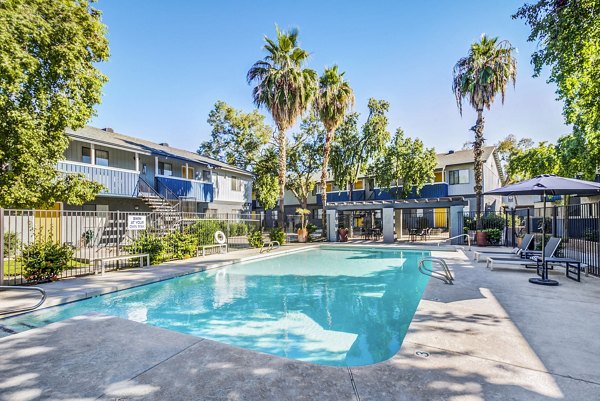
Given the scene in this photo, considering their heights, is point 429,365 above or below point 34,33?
below

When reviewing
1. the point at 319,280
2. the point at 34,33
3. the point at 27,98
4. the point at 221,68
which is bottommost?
the point at 319,280

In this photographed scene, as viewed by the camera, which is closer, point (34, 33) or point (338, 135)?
point (34, 33)

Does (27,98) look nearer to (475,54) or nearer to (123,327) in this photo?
(123,327)

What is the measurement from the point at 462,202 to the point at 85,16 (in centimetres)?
2107

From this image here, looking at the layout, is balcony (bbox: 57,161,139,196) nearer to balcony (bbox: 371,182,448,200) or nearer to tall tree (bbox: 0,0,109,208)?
tall tree (bbox: 0,0,109,208)

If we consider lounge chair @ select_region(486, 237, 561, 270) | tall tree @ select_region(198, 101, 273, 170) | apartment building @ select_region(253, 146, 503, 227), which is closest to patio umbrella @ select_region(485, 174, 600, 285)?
lounge chair @ select_region(486, 237, 561, 270)

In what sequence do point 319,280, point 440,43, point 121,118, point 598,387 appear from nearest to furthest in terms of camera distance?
1. point 598,387
2. point 319,280
3. point 440,43
4. point 121,118

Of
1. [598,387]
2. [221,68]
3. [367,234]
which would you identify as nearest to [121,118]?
[221,68]

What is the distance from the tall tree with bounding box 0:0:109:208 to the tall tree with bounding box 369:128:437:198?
70.6ft

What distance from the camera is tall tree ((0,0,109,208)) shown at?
401 inches

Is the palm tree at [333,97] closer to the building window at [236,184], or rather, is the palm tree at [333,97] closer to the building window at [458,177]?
the building window at [236,184]

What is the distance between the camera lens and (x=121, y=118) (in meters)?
23.4

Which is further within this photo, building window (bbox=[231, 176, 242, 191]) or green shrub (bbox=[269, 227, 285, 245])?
building window (bbox=[231, 176, 242, 191])

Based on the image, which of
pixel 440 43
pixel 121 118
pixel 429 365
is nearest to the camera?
pixel 429 365
